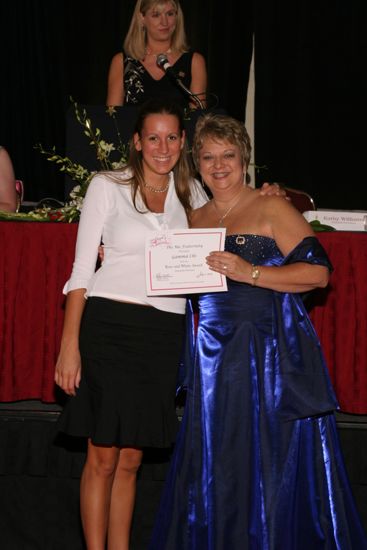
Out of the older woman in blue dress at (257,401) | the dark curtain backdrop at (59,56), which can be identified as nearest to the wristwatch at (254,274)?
the older woman in blue dress at (257,401)

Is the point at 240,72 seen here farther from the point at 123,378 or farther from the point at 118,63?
the point at 123,378

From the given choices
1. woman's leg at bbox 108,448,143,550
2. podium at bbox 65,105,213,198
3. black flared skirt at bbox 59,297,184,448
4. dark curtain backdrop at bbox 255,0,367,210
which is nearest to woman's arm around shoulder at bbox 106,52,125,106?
podium at bbox 65,105,213,198

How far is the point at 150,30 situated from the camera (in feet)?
14.0

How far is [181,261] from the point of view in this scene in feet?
9.08

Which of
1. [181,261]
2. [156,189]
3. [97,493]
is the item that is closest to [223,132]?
[156,189]

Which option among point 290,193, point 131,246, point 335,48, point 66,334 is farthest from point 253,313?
point 335,48

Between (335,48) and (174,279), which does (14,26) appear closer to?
(335,48)

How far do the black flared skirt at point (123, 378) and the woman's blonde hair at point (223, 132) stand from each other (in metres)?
0.67

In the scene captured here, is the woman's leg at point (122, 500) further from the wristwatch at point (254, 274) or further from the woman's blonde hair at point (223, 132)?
the woman's blonde hair at point (223, 132)

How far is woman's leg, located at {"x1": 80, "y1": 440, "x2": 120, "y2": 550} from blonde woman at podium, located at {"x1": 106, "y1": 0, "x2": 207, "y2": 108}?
2025 mm

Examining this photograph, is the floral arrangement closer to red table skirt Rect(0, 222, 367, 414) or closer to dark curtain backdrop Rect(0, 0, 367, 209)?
red table skirt Rect(0, 222, 367, 414)

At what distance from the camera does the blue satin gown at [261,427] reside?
9.37 ft

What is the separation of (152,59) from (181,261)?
192 cm

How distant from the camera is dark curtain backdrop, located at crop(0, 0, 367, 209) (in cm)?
587
